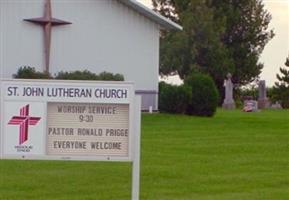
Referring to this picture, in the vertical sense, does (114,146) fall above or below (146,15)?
below

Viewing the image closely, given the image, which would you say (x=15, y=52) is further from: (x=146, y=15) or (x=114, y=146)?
(x=114, y=146)

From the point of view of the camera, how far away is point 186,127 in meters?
27.7

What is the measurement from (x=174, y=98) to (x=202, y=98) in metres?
1.05

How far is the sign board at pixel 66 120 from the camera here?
996cm

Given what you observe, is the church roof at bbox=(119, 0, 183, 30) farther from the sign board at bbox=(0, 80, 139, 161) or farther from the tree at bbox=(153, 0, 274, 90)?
the sign board at bbox=(0, 80, 139, 161)

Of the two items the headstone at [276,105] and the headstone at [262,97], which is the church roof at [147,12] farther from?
the headstone at [276,105]

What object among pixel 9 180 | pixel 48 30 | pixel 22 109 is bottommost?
pixel 9 180

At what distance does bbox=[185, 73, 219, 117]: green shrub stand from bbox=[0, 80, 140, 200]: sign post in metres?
25.2

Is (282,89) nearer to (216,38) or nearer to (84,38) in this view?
(216,38)

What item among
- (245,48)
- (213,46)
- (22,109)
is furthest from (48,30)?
(245,48)

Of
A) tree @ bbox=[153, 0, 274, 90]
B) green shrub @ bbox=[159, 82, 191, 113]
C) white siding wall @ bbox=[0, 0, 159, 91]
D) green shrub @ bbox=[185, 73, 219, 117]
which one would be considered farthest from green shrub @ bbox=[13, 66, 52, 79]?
tree @ bbox=[153, 0, 274, 90]

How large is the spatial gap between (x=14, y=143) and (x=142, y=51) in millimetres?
27866

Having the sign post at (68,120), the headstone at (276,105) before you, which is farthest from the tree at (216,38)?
the sign post at (68,120)

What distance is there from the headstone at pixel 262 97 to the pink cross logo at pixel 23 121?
52.0 metres
